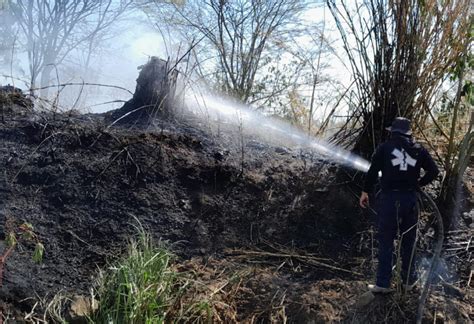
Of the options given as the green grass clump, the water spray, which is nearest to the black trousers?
the green grass clump

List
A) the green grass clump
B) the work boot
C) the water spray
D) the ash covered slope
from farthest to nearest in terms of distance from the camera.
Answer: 1. the water spray
2. the ash covered slope
3. the work boot
4. the green grass clump

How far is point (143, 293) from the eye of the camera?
360 centimetres

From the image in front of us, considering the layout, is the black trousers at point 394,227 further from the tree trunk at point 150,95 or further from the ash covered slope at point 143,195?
the tree trunk at point 150,95

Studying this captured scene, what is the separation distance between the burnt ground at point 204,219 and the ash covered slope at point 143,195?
1cm

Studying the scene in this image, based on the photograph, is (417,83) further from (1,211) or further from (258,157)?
(1,211)

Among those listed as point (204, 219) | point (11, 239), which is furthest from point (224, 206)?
point (11, 239)

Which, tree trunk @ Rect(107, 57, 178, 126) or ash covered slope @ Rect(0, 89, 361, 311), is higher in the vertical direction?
tree trunk @ Rect(107, 57, 178, 126)

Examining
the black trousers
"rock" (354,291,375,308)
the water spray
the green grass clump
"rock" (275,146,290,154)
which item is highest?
the water spray

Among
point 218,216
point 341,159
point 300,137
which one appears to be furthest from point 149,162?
point 300,137

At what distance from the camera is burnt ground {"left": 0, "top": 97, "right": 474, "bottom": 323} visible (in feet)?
13.0

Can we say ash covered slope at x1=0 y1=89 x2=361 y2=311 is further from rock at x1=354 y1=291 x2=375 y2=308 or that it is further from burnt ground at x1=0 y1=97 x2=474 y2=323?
rock at x1=354 y1=291 x2=375 y2=308

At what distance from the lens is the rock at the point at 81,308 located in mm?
3607

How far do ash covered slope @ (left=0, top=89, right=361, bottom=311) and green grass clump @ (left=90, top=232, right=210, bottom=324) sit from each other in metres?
0.35

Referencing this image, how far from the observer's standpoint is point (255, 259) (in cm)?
462
